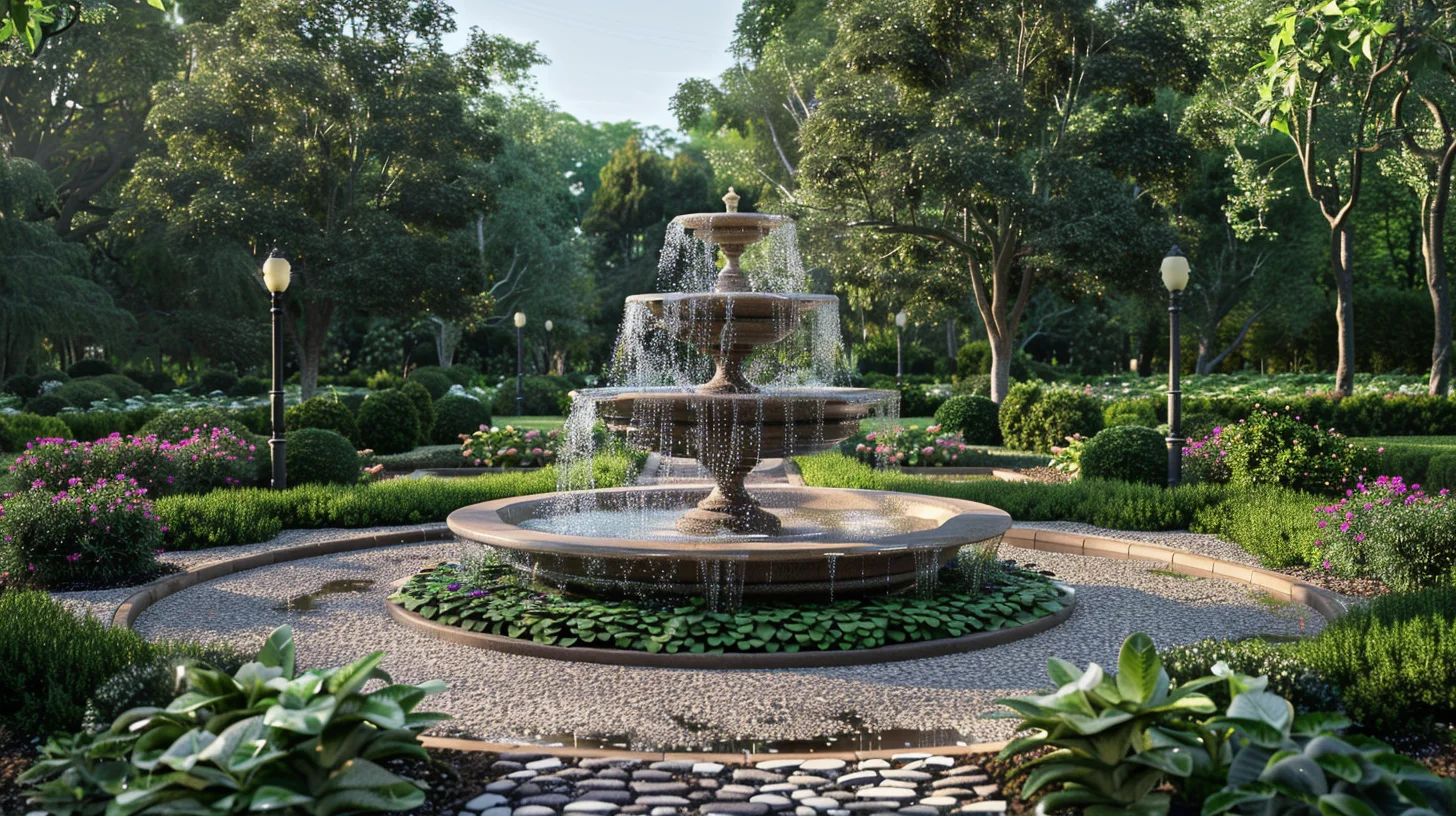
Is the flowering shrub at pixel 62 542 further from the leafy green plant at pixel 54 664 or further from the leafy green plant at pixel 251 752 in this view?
the leafy green plant at pixel 251 752

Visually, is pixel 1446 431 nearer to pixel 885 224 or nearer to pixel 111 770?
pixel 885 224

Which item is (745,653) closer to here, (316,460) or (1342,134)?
(316,460)

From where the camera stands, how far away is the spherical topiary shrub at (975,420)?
21.8m

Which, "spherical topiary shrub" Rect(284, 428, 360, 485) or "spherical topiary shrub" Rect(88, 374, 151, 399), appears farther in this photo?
"spherical topiary shrub" Rect(88, 374, 151, 399)

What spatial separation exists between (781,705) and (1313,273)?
3728cm

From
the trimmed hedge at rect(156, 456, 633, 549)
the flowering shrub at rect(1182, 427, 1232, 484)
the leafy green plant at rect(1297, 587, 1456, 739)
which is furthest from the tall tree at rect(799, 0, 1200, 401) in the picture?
the leafy green plant at rect(1297, 587, 1456, 739)

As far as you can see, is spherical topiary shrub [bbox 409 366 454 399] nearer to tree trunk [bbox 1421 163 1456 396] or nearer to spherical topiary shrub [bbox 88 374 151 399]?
spherical topiary shrub [bbox 88 374 151 399]

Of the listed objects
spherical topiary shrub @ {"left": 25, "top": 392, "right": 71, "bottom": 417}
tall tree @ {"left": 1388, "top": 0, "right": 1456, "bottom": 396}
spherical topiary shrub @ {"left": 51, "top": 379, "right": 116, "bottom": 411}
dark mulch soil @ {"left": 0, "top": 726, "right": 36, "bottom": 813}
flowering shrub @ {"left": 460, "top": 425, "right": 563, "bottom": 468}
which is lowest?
dark mulch soil @ {"left": 0, "top": 726, "right": 36, "bottom": 813}

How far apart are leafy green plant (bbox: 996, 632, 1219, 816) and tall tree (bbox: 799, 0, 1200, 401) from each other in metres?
18.3

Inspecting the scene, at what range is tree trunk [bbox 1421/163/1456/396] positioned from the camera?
65.2 feet

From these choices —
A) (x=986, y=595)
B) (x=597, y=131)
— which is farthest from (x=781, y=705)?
(x=597, y=131)

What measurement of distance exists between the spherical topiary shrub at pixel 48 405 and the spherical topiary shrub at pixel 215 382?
9.23 m

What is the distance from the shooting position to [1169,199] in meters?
23.8

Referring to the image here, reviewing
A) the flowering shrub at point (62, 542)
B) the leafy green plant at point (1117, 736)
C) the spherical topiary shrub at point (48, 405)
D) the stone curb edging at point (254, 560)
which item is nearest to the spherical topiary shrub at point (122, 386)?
the spherical topiary shrub at point (48, 405)
